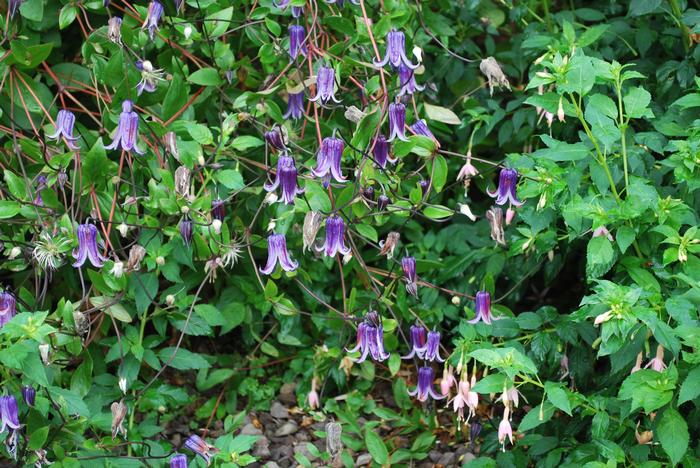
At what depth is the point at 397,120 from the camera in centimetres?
239

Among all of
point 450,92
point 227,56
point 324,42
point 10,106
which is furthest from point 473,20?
point 10,106

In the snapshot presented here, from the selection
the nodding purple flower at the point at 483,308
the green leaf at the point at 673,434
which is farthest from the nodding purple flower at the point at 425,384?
the green leaf at the point at 673,434

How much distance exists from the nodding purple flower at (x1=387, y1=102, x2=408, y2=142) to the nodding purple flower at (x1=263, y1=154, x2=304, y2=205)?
25 centimetres

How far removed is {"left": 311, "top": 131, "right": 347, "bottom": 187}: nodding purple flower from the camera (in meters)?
2.34

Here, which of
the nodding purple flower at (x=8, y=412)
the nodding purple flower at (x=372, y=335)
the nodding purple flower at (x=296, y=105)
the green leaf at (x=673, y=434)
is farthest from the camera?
the nodding purple flower at (x=296, y=105)

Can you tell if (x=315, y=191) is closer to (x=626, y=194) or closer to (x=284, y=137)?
(x=284, y=137)

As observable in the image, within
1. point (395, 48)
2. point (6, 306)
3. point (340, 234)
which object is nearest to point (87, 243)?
point (6, 306)

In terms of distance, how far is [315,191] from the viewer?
2.53 m

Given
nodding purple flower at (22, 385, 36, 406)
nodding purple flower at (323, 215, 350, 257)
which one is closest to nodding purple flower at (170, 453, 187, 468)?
nodding purple flower at (22, 385, 36, 406)

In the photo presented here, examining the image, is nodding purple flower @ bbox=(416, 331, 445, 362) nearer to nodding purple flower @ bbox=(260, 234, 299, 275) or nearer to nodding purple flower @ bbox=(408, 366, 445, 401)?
nodding purple flower @ bbox=(408, 366, 445, 401)

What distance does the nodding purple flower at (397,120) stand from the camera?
7.82ft

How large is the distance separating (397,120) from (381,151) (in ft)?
0.33

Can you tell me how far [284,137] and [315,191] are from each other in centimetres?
17

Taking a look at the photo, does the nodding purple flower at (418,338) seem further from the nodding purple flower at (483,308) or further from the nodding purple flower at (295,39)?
the nodding purple flower at (295,39)
